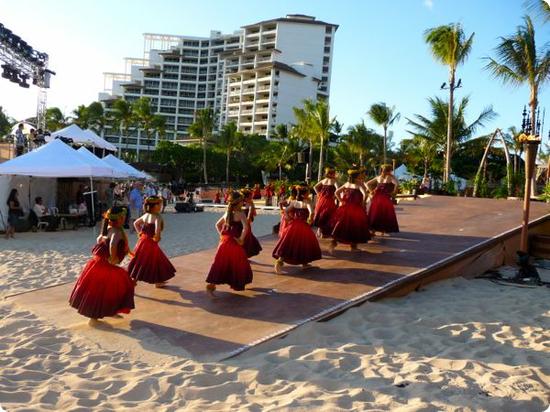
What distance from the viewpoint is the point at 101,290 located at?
561 centimetres

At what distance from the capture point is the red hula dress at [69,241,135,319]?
5.59m

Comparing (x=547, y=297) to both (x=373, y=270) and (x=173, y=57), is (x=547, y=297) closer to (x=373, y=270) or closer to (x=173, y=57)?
(x=373, y=270)

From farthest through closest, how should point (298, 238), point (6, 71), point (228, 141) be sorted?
point (228, 141) → point (6, 71) → point (298, 238)

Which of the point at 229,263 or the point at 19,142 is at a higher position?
the point at 19,142

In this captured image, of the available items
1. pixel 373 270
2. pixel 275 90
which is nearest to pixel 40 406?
pixel 373 270

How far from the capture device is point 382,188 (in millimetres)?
9914

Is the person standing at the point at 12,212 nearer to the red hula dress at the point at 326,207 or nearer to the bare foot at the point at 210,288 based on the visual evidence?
the red hula dress at the point at 326,207

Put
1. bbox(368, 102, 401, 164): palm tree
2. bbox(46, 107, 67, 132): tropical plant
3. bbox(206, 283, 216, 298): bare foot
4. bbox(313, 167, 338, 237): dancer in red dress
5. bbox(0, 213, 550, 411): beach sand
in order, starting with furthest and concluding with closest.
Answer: bbox(46, 107, 67, 132): tropical plant → bbox(368, 102, 401, 164): palm tree → bbox(313, 167, 338, 237): dancer in red dress → bbox(206, 283, 216, 298): bare foot → bbox(0, 213, 550, 411): beach sand

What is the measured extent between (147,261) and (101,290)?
1.35 metres

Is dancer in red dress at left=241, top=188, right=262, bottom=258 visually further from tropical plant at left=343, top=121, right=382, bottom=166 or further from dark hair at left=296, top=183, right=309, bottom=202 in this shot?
tropical plant at left=343, top=121, right=382, bottom=166

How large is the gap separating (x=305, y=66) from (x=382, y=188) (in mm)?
90008

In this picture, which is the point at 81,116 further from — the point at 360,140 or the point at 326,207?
the point at 326,207

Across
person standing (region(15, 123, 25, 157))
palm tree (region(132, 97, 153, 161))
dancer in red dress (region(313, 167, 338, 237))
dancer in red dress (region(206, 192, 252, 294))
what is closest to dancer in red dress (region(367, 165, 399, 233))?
dancer in red dress (region(313, 167, 338, 237))

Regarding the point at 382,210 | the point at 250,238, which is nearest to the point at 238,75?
the point at 382,210
